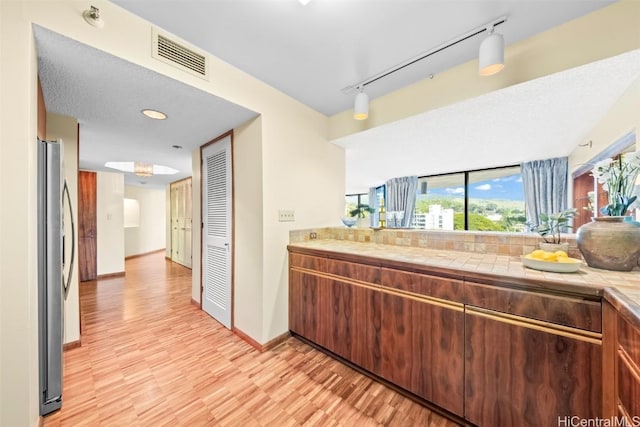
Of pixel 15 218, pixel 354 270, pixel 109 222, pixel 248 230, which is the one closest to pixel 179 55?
pixel 15 218

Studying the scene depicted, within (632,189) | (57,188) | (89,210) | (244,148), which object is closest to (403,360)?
(632,189)

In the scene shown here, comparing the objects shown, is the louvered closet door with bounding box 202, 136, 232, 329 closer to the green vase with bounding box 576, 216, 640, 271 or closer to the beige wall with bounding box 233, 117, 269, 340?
the beige wall with bounding box 233, 117, 269, 340

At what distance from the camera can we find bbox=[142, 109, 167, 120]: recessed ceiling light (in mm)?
1954

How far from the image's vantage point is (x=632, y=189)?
1216 millimetres

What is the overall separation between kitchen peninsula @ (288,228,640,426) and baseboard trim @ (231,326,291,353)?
439mm

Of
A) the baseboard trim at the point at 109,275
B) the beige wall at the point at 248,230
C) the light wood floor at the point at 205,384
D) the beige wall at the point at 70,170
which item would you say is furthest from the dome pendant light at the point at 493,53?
the baseboard trim at the point at 109,275

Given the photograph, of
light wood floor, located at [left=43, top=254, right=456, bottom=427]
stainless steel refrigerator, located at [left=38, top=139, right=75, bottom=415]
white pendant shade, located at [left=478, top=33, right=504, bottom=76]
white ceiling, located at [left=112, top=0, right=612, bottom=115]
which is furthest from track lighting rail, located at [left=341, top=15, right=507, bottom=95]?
light wood floor, located at [left=43, top=254, right=456, bottom=427]

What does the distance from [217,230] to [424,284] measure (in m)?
2.19

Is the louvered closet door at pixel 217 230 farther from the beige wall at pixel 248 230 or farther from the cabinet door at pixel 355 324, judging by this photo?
the cabinet door at pixel 355 324

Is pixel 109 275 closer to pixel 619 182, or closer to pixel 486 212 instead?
pixel 619 182

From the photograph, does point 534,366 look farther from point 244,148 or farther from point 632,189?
point 244,148

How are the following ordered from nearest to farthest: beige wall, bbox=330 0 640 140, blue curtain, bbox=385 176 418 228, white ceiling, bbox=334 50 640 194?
beige wall, bbox=330 0 640 140
white ceiling, bbox=334 50 640 194
blue curtain, bbox=385 176 418 228

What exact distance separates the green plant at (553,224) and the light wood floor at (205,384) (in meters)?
1.29

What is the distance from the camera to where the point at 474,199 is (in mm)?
4969
